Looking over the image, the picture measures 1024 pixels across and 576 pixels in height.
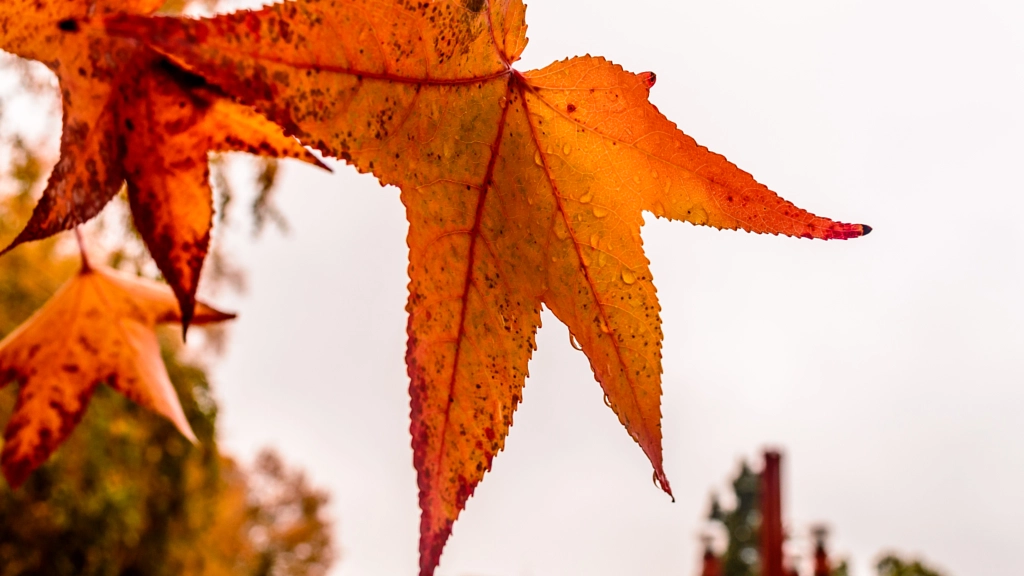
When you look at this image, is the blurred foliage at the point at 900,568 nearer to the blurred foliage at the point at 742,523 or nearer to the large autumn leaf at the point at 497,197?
the blurred foliage at the point at 742,523

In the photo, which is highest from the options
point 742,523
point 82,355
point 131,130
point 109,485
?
point 131,130

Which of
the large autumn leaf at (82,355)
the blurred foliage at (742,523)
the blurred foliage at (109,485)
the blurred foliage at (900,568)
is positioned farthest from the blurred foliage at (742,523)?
the large autumn leaf at (82,355)

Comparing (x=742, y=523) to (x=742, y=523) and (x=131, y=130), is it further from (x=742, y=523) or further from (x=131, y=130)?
(x=131, y=130)

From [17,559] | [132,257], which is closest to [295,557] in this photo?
[17,559]

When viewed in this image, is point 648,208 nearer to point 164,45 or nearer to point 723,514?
point 164,45

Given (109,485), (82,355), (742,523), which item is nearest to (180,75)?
(82,355)

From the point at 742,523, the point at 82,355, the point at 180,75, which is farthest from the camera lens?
the point at 742,523

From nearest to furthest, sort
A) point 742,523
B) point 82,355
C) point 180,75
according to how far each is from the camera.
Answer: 1. point 180,75
2. point 82,355
3. point 742,523

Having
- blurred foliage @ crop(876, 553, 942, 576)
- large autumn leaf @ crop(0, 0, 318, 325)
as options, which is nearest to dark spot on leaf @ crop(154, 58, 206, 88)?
large autumn leaf @ crop(0, 0, 318, 325)
